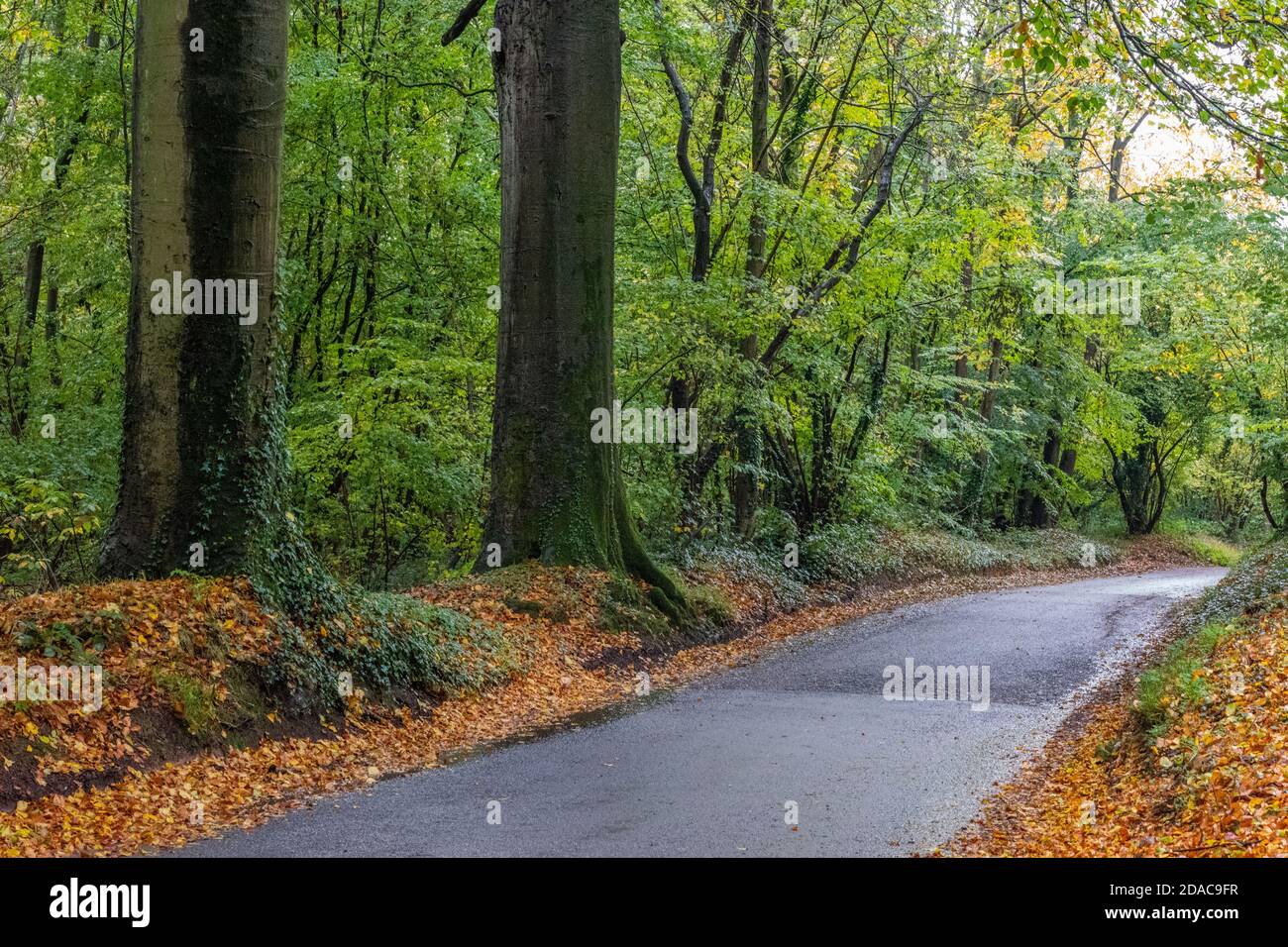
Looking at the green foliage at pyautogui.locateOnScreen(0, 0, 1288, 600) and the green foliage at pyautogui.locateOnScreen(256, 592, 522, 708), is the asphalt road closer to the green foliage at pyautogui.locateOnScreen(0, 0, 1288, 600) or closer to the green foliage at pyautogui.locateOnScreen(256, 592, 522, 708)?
the green foliage at pyautogui.locateOnScreen(256, 592, 522, 708)

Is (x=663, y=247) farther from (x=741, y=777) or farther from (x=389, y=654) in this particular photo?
(x=741, y=777)

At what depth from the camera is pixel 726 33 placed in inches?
794

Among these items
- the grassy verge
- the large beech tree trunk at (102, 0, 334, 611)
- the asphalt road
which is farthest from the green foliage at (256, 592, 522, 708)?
the grassy verge

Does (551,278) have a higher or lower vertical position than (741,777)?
higher

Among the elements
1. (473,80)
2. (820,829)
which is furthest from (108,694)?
(473,80)

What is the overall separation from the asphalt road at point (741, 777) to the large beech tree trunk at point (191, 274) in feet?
8.63

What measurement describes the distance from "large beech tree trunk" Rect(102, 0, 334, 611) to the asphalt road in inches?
104

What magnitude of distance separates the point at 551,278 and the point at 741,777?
24.1 feet

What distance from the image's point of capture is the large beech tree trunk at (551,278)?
1334cm

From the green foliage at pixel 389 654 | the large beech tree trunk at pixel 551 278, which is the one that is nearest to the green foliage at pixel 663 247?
the large beech tree trunk at pixel 551 278

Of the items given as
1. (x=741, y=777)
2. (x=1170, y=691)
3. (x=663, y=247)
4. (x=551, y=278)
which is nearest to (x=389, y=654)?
(x=741, y=777)

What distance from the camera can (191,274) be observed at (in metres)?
8.54

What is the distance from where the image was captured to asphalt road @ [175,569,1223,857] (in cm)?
621
